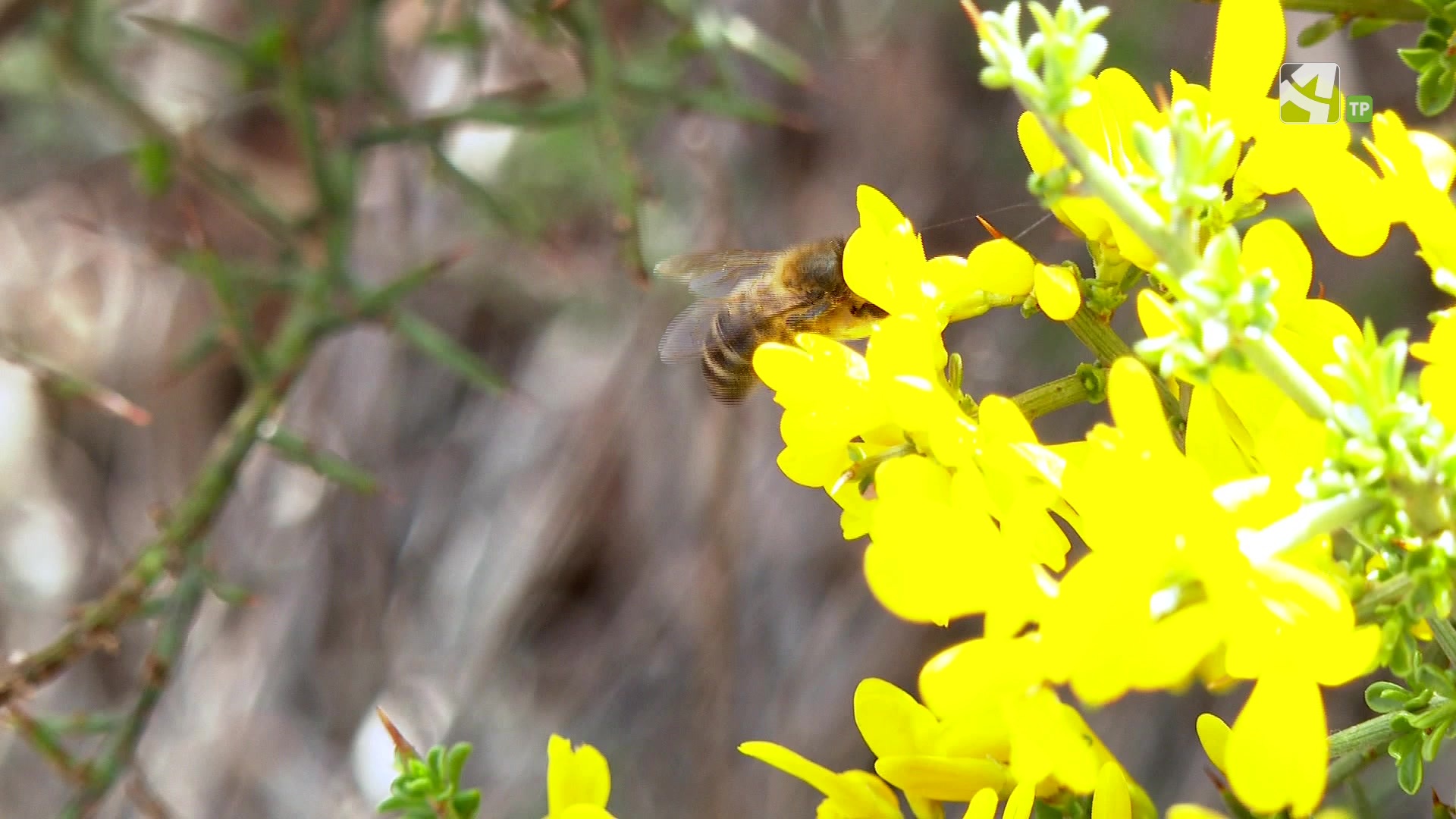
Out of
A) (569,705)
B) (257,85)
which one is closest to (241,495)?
(569,705)

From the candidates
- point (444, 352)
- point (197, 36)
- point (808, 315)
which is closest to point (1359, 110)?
point (808, 315)

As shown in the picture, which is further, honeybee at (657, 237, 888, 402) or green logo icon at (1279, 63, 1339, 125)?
honeybee at (657, 237, 888, 402)

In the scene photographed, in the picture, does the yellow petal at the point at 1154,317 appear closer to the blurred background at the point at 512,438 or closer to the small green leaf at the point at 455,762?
the small green leaf at the point at 455,762

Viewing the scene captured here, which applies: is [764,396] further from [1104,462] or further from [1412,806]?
[1104,462]

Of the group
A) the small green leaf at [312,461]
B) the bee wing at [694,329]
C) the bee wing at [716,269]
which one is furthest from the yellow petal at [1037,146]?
the small green leaf at [312,461]

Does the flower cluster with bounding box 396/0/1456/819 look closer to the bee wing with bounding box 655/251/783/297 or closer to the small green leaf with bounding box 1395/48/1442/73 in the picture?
the small green leaf with bounding box 1395/48/1442/73

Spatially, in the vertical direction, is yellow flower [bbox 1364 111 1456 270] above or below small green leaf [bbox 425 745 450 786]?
above

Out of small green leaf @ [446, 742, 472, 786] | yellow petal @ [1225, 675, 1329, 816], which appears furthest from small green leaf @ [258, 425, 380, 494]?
yellow petal @ [1225, 675, 1329, 816]
